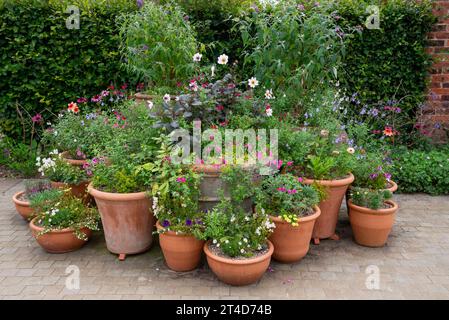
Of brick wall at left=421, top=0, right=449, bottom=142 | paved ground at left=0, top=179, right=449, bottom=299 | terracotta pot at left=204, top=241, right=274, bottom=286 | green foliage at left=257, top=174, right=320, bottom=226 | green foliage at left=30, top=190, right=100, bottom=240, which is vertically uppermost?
brick wall at left=421, top=0, right=449, bottom=142

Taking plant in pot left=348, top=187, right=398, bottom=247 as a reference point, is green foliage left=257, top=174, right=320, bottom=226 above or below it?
above

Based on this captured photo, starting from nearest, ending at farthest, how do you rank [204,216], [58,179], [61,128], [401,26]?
[204,216] < [58,179] < [61,128] < [401,26]

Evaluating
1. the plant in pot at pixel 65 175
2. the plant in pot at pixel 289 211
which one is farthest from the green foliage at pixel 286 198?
the plant in pot at pixel 65 175

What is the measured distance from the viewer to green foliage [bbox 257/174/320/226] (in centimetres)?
356

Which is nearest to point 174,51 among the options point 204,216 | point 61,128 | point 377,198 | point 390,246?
point 61,128

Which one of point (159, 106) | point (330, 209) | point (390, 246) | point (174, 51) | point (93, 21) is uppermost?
point (93, 21)

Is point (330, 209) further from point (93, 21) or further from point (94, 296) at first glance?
point (93, 21)

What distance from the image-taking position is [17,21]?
5875 mm

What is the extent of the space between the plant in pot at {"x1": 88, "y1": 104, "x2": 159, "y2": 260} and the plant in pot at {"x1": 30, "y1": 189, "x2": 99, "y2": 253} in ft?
0.80

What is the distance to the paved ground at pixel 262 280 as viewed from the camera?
3.25 metres

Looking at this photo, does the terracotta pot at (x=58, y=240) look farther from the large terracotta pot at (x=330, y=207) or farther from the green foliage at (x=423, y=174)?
the green foliage at (x=423, y=174)

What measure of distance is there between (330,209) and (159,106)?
73.8 inches

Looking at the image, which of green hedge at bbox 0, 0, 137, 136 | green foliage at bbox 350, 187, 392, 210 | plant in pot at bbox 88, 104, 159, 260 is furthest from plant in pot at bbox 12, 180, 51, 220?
green foliage at bbox 350, 187, 392, 210

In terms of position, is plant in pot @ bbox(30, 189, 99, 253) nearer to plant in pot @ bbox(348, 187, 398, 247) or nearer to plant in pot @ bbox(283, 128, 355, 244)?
plant in pot @ bbox(283, 128, 355, 244)
